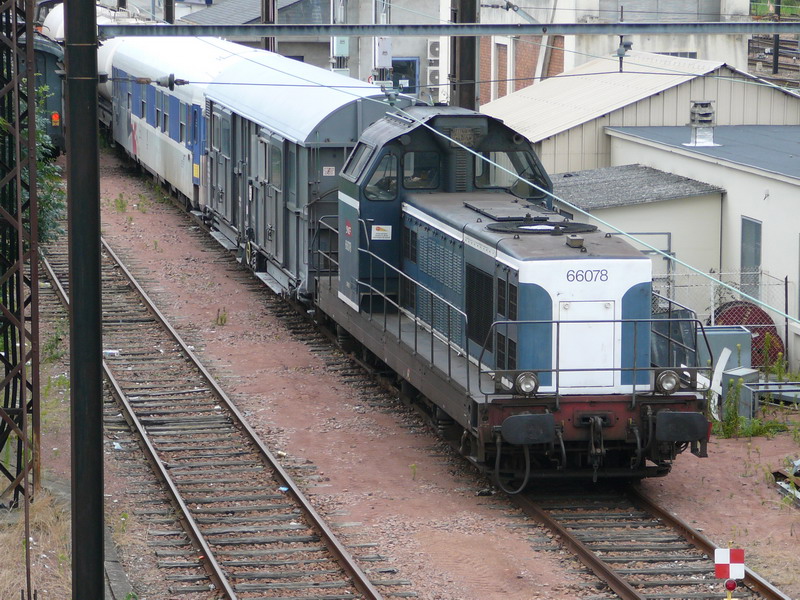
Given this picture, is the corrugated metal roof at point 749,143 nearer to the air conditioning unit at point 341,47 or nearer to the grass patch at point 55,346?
the air conditioning unit at point 341,47

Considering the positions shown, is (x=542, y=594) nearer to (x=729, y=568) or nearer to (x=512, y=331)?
(x=729, y=568)

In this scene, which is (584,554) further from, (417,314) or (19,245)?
(19,245)

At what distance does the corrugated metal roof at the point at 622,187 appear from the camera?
18594 mm

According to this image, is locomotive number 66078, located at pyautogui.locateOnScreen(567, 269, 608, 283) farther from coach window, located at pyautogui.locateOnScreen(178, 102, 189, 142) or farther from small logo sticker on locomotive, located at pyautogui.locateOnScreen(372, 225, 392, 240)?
coach window, located at pyautogui.locateOnScreen(178, 102, 189, 142)

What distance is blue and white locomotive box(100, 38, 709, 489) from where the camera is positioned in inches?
432

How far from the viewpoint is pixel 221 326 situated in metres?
18.7

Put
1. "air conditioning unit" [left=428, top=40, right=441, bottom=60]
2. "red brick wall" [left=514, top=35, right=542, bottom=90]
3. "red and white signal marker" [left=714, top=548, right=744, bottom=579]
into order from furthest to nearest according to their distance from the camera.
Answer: "air conditioning unit" [left=428, top=40, right=441, bottom=60] → "red brick wall" [left=514, top=35, right=542, bottom=90] → "red and white signal marker" [left=714, top=548, right=744, bottom=579]

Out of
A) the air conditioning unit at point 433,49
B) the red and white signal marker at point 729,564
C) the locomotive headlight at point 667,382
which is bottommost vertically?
the red and white signal marker at point 729,564

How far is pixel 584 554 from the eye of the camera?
33.0 feet

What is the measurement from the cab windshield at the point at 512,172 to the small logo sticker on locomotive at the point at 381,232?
110 centimetres

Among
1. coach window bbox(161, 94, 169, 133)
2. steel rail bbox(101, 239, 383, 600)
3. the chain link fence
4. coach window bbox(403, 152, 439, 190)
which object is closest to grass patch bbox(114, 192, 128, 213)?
coach window bbox(161, 94, 169, 133)

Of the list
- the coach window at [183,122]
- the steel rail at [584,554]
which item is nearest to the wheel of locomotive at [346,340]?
the steel rail at [584,554]

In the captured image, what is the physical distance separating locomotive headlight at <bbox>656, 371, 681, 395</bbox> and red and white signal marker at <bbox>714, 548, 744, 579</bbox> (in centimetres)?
248

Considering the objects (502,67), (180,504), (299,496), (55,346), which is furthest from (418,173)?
(502,67)
